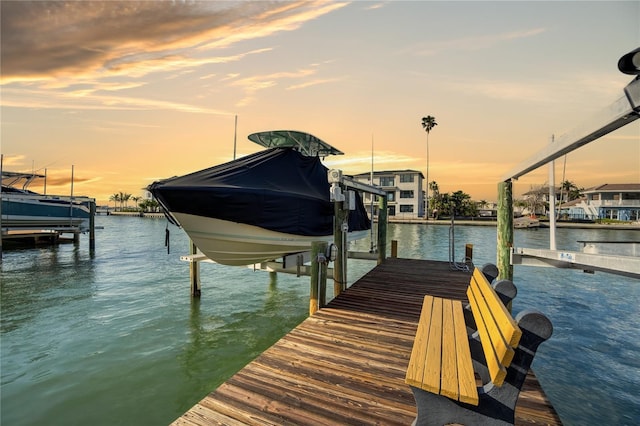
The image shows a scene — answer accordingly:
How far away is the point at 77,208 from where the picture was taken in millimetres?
30766

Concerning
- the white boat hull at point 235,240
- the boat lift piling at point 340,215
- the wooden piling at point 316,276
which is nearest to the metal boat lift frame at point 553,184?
the boat lift piling at point 340,215

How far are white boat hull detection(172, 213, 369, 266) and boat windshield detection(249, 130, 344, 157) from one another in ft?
13.4

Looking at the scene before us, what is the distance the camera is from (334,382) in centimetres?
371

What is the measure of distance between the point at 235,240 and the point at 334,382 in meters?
4.90

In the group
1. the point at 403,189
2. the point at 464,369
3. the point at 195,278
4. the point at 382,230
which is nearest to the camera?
the point at 464,369

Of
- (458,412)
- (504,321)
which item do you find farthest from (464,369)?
(504,321)

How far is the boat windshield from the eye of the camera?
11305 mm

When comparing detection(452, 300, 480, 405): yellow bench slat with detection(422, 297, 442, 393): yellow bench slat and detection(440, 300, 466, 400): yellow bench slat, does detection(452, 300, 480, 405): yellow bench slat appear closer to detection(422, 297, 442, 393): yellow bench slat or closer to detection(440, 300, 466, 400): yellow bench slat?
detection(440, 300, 466, 400): yellow bench slat

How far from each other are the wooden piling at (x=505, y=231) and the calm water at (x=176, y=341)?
7.28 feet

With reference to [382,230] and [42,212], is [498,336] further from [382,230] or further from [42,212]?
[42,212]

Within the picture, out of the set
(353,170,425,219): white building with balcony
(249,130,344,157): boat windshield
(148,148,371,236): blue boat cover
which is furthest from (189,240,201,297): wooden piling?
(353,170,425,219): white building with balcony

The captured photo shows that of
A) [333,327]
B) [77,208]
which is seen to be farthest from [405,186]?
[333,327]

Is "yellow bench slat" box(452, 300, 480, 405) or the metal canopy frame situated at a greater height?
the metal canopy frame

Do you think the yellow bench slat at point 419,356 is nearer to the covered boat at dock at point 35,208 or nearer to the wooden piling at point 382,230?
the wooden piling at point 382,230
